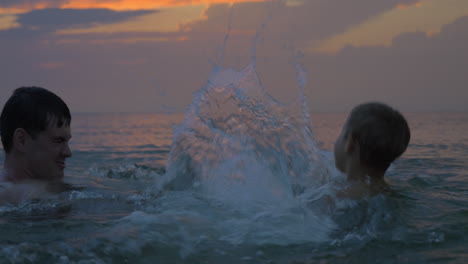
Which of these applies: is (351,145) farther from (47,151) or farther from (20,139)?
(20,139)

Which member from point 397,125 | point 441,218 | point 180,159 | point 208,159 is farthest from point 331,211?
point 180,159

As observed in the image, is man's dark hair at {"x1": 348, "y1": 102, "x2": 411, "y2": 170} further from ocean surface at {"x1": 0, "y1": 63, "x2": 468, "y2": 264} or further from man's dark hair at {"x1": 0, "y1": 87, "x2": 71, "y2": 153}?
man's dark hair at {"x1": 0, "y1": 87, "x2": 71, "y2": 153}

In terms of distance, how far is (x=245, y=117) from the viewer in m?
4.88

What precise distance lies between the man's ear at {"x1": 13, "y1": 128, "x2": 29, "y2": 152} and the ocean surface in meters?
0.45

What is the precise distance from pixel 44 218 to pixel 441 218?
262cm

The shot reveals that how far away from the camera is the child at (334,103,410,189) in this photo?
3648 mm

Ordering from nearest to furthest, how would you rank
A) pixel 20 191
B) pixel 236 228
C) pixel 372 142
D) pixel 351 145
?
1. pixel 236 228
2. pixel 20 191
3. pixel 372 142
4. pixel 351 145

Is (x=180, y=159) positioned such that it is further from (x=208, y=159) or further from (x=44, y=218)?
(x=44, y=218)

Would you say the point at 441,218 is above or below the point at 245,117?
below

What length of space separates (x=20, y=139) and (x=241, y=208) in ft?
5.81

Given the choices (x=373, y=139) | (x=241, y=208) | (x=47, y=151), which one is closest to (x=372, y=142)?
(x=373, y=139)

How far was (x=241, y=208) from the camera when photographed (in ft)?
10.4

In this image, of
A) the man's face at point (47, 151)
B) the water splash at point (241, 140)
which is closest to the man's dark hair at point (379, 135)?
the water splash at point (241, 140)

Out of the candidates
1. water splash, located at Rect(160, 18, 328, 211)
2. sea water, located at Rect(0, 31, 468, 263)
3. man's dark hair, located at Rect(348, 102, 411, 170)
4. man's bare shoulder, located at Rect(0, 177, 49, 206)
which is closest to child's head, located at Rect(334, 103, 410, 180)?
man's dark hair, located at Rect(348, 102, 411, 170)
